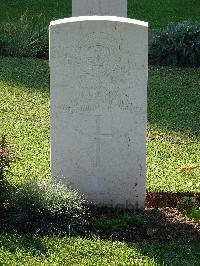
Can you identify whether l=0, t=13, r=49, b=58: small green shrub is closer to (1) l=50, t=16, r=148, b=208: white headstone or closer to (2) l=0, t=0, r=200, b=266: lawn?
(2) l=0, t=0, r=200, b=266: lawn

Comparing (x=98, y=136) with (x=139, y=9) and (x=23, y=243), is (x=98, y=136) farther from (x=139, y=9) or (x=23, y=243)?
(x=139, y=9)

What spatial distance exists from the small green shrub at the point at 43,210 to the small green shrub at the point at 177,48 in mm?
7302

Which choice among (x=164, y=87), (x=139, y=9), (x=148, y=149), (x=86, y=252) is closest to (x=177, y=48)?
(x=164, y=87)

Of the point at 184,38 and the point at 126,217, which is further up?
the point at 184,38

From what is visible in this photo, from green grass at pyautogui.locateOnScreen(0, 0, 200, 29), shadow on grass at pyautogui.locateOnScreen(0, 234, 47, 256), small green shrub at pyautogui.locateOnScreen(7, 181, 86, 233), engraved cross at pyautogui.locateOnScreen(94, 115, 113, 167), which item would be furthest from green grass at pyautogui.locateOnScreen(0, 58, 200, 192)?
green grass at pyautogui.locateOnScreen(0, 0, 200, 29)

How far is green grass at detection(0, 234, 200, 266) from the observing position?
5.45 m

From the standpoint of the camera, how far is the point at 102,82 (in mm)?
6316

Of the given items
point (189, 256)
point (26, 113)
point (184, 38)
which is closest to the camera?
point (189, 256)

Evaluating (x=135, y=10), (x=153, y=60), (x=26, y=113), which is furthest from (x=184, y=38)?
(x=135, y=10)

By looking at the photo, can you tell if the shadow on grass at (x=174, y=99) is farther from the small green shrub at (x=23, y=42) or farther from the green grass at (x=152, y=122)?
the small green shrub at (x=23, y=42)

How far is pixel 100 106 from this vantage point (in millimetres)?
6363

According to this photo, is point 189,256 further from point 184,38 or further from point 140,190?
point 184,38

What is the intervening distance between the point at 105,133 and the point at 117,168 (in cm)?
34

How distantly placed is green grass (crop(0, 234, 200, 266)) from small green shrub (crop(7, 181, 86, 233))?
15 centimetres
